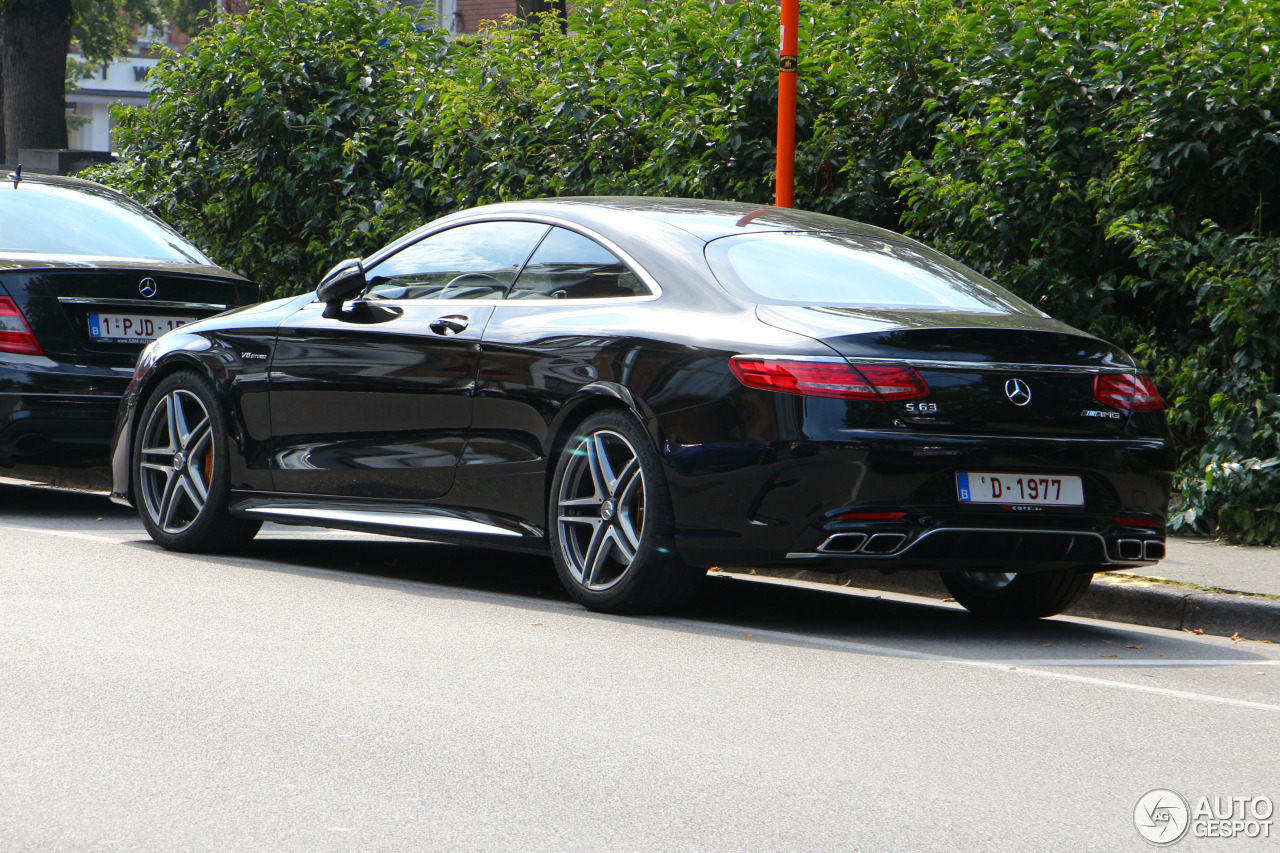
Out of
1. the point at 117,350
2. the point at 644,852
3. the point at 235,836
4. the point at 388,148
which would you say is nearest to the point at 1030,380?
the point at 644,852

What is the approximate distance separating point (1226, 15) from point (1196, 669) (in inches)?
158

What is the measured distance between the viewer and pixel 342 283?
24.6ft

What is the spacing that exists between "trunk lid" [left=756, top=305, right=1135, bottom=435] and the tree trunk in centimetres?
1757

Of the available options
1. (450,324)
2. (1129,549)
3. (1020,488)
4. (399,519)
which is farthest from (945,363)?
(399,519)

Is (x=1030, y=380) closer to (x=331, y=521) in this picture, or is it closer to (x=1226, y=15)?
(x=331, y=521)

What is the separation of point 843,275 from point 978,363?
807 millimetres

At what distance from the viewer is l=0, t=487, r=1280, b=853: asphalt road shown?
3.91 metres

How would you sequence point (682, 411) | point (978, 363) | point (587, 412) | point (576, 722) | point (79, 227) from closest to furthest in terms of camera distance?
point (576, 722) → point (978, 363) → point (682, 411) → point (587, 412) → point (79, 227)

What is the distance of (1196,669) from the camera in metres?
6.12

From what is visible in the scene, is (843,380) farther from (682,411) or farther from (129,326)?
(129,326)

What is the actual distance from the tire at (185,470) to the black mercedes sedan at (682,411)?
2 centimetres

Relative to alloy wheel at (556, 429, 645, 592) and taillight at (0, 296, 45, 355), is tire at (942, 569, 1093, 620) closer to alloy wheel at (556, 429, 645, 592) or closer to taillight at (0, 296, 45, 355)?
alloy wheel at (556, 429, 645, 592)

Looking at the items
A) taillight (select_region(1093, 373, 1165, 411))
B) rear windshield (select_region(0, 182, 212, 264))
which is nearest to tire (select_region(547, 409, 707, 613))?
taillight (select_region(1093, 373, 1165, 411))

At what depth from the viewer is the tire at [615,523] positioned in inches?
248
